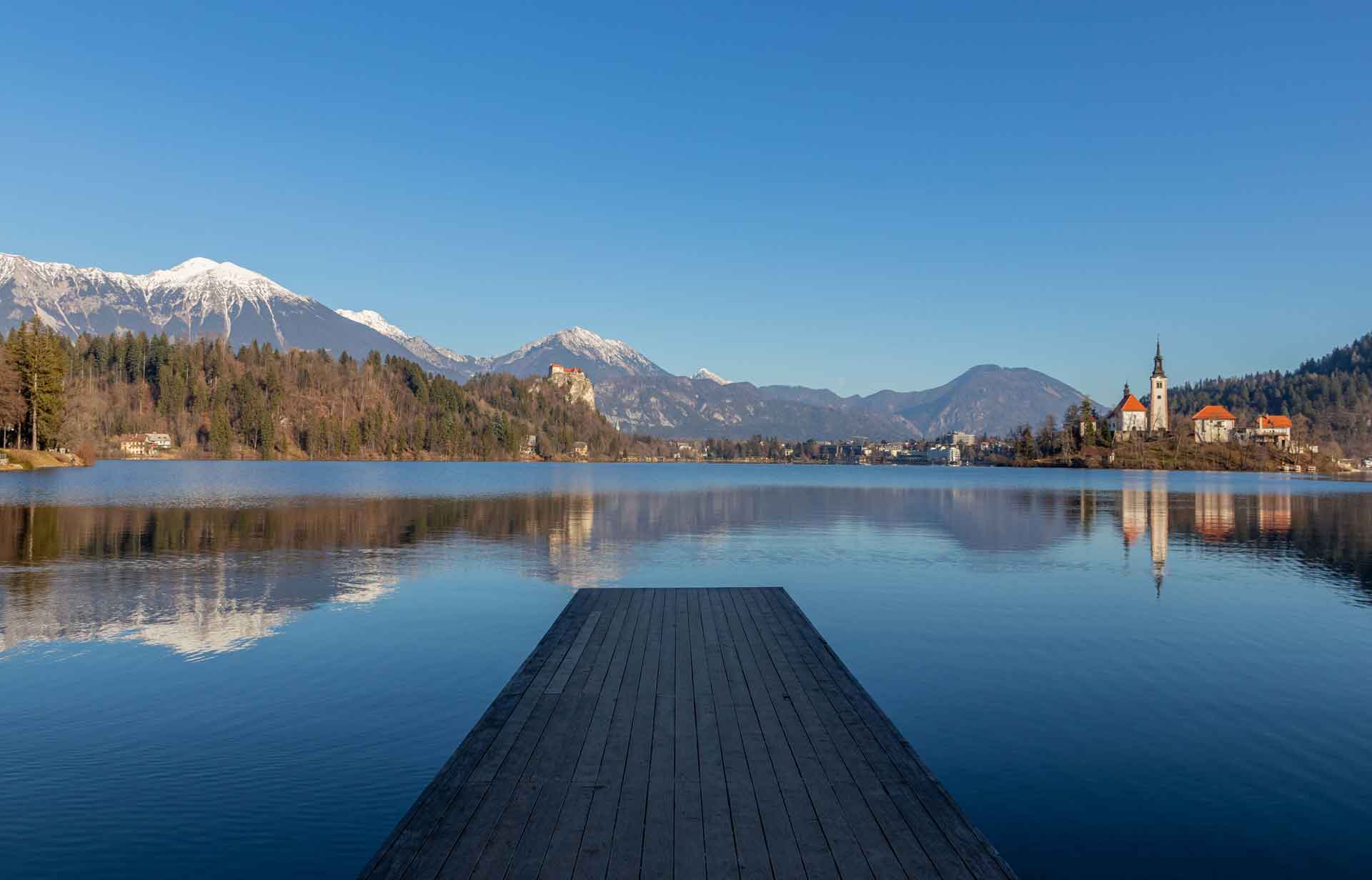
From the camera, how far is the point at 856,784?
29.8 feet

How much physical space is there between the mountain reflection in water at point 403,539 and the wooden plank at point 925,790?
45.5ft

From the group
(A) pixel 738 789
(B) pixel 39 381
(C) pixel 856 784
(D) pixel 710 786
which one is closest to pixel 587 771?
(D) pixel 710 786

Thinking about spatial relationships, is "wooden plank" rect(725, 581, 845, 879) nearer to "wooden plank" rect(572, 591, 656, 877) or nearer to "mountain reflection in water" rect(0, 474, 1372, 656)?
"wooden plank" rect(572, 591, 656, 877)

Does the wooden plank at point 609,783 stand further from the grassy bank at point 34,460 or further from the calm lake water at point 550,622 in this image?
the grassy bank at point 34,460

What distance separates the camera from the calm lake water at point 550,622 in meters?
10.2

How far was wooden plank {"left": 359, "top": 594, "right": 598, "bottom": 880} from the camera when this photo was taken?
717 cm

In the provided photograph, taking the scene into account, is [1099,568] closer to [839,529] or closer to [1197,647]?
[1197,647]

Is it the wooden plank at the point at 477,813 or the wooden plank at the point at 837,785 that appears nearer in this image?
the wooden plank at the point at 477,813

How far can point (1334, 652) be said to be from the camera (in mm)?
20125

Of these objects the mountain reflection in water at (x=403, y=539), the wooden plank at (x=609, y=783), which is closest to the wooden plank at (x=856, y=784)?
the wooden plank at (x=609, y=783)

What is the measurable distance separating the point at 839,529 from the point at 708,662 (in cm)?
3600

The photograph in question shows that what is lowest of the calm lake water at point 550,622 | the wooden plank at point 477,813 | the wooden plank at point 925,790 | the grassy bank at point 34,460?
the calm lake water at point 550,622

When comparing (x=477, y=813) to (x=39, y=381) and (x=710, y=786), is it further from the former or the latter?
(x=39, y=381)

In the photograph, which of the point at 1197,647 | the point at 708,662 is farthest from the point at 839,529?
the point at 708,662
